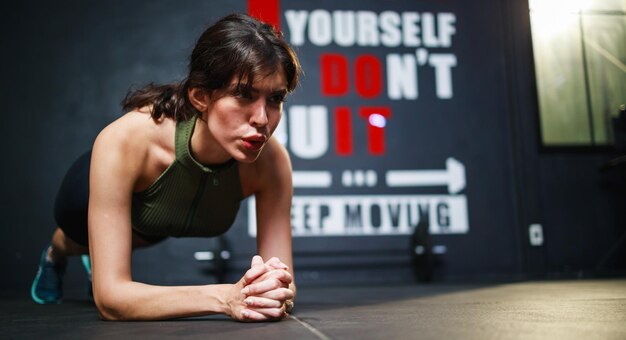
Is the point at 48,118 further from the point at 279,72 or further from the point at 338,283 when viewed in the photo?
the point at 279,72

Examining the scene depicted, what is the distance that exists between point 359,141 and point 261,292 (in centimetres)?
262

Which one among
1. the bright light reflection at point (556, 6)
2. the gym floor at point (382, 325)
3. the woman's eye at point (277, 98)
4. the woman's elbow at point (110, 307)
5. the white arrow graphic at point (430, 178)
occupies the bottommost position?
the gym floor at point (382, 325)

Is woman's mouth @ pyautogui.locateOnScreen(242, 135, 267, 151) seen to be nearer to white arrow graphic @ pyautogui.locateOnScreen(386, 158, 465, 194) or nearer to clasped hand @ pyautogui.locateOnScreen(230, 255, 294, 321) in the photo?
clasped hand @ pyautogui.locateOnScreen(230, 255, 294, 321)

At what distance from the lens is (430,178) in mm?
3664

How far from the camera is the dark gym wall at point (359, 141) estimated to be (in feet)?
11.4

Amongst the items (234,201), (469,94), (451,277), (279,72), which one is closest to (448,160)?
(469,94)

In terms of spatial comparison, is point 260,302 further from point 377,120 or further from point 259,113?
point 377,120

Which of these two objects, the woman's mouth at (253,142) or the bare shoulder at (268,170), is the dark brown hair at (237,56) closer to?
the woman's mouth at (253,142)

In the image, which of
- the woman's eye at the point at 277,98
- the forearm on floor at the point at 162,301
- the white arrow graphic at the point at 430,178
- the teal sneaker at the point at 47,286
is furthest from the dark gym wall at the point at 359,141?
→ the woman's eye at the point at 277,98

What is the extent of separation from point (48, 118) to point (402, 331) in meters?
3.09

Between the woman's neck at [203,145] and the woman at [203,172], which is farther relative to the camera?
the woman's neck at [203,145]

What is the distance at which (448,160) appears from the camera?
3.71 metres

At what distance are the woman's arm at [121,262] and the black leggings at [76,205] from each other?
44 cm

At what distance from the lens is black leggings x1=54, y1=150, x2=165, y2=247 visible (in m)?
1.72
